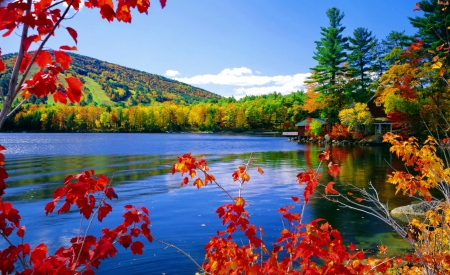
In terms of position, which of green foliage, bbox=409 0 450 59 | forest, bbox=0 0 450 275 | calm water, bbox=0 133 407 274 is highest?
green foliage, bbox=409 0 450 59

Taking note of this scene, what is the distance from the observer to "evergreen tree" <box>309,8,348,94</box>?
44.8 m

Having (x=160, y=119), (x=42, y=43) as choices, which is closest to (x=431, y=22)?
(x=42, y=43)

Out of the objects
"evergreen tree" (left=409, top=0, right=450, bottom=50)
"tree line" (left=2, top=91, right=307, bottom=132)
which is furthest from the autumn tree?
"tree line" (left=2, top=91, right=307, bottom=132)

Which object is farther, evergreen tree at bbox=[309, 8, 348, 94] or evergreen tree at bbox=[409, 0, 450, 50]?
evergreen tree at bbox=[309, 8, 348, 94]

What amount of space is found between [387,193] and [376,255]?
6588 mm

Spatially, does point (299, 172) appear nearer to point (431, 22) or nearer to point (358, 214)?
point (358, 214)

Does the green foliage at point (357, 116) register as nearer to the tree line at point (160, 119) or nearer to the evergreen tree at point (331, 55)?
the evergreen tree at point (331, 55)

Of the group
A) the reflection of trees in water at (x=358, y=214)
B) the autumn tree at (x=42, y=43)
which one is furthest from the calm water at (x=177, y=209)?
the autumn tree at (x=42, y=43)

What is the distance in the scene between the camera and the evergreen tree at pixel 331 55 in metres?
44.8

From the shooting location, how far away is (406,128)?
35.3m

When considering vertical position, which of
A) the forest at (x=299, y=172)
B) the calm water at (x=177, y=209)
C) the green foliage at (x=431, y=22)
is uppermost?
the green foliage at (x=431, y=22)

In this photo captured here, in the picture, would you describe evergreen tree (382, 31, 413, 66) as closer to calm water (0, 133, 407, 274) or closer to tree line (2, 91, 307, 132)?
calm water (0, 133, 407, 274)

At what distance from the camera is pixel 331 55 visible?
44.5 meters

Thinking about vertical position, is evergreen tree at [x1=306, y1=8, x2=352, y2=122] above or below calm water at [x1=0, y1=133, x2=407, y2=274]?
above
